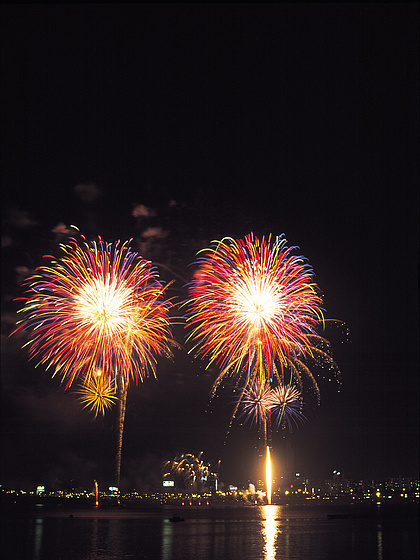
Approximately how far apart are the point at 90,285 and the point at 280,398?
3792 cm

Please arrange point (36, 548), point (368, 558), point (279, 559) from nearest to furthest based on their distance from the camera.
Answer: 1. point (279, 559)
2. point (368, 558)
3. point (36, 548)

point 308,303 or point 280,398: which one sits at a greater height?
point 308,303

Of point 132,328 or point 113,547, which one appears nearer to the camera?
point 132,328

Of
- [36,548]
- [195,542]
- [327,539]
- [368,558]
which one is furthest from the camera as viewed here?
[327,539]

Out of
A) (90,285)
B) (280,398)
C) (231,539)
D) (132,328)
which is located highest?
(90,285)

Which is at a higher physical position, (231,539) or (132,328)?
(132,328)

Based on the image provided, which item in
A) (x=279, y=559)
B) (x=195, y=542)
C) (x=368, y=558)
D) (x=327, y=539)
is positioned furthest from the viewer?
(x=327, y=539)

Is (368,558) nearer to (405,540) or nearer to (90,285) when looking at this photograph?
(405,540)

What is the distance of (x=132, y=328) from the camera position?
6353 centimetres

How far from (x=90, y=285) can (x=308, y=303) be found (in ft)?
73.7

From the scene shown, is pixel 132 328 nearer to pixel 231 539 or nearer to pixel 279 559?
pixel 279 559

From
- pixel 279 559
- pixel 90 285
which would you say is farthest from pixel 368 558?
pixel 90 285

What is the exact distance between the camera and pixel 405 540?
87.1 metres

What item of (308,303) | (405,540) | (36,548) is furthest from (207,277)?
(405,540)
